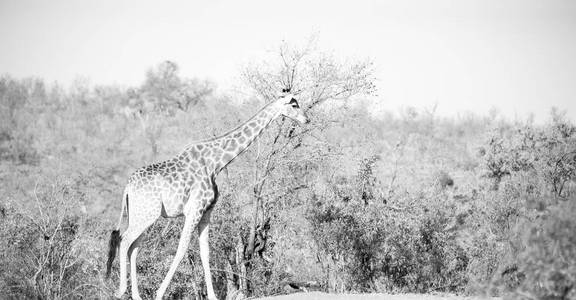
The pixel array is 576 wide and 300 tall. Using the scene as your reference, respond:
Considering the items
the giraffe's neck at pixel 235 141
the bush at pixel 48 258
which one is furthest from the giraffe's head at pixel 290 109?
the bush at pixel 48 258

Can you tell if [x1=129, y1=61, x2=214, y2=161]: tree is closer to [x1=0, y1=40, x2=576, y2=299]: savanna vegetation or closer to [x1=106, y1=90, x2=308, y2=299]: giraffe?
[x1=0, y1=40, x2=576, y2=299]: savanna vegetation

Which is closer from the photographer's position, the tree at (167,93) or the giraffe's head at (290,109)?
the giraffe's head at (290,109)

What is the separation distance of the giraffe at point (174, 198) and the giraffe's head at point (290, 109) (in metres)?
1.03

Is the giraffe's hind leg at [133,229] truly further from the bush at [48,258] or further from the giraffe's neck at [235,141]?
the bush at [48,258]

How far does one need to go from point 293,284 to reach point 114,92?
136ft

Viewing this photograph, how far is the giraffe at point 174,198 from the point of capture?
9.16m

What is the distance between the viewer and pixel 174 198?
366 inches

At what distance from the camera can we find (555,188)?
62.7 ft

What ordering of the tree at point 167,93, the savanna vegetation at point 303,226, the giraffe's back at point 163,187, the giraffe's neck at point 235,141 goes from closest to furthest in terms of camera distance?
the giraffe's back at point 163,187 → the giraffe's neck at point 235,141 → the savanna vegetation at point 303,226 → the tree at point 167,93

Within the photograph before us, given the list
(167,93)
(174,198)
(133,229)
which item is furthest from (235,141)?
(167,93)

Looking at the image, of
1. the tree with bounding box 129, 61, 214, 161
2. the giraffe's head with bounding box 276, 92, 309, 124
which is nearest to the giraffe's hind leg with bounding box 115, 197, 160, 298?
the giraffe's head with bounding box 276, 92, 309, 124

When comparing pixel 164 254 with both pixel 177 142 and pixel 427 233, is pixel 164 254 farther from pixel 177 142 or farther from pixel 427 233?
pixel 177 142

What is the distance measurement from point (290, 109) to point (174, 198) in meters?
2.49

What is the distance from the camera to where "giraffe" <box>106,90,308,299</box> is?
916cm
